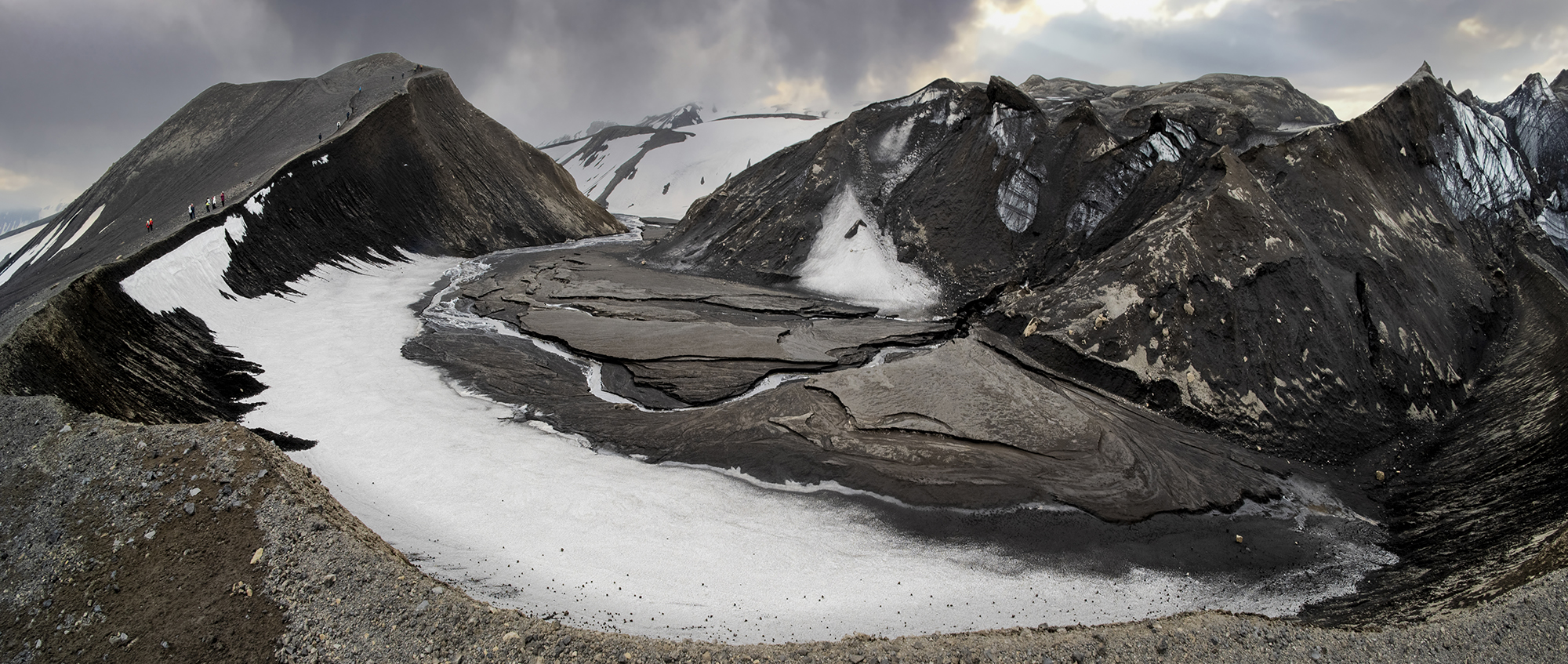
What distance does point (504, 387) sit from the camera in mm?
13289

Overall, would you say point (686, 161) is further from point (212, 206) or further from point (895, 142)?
point (212, 206)

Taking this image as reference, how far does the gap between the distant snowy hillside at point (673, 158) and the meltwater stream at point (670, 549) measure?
4037 cm

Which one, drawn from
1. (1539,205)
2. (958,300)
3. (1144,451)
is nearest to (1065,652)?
(1144,451)

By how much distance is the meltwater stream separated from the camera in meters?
7.29

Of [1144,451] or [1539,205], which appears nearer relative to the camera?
[1144,451]

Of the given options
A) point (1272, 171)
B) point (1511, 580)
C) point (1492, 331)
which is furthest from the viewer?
point (1272, 171)

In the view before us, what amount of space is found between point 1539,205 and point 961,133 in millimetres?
16432

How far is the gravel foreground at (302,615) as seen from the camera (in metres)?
5.59

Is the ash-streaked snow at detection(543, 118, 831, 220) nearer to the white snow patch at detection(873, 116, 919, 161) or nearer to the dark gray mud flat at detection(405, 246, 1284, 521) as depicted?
the white snow patch at detection(873, 116, 919, 161)

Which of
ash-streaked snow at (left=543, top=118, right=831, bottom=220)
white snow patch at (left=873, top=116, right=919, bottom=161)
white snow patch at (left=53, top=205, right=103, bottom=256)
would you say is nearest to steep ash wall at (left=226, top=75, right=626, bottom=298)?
white snow patch at (left=53, top=205, right=103, bottom=256)

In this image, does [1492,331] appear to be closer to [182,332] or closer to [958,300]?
[958,300]

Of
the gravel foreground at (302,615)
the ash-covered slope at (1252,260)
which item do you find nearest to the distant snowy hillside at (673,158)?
the ash-covered slope at (1252,260)

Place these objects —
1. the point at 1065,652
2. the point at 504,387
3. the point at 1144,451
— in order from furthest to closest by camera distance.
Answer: the point at 504,387 → the point at 1144,451 → the point at 1065,652

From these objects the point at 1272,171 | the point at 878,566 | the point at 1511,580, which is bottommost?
the point at 878,566
